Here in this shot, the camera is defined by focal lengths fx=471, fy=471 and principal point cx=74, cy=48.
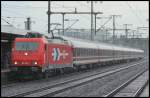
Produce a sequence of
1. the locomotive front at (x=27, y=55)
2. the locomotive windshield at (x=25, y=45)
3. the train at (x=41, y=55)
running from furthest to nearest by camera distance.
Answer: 1. the locomotive windshield at (x=25, y=45)
2. the train at (x=41, y=55)
3. the locomotive front at (x=27, y=55)

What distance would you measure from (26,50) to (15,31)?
1.48m

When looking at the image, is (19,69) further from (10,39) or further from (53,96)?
(53,96)

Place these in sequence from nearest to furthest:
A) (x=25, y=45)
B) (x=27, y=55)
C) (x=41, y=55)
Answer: (x=41, y=55) < (x=27, y=55) < (x=25, y=45)

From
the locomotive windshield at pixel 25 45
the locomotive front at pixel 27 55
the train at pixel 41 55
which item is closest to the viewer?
the locomotive front at pixel 27 55

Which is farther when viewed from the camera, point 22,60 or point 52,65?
point 52,65

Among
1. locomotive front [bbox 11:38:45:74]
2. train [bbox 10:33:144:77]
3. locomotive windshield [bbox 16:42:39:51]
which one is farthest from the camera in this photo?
locomotive windshield [bbox 16:42:39:51]

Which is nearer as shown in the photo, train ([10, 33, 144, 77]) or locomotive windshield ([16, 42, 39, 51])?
train ([10, 33, 144, 77])

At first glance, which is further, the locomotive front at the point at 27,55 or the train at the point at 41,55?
the train at the point at 41,55

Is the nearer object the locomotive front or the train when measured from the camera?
the locomotive front

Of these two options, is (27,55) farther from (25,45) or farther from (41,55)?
(41,55)

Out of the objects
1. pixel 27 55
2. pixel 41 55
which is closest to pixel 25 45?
pixel 27 55

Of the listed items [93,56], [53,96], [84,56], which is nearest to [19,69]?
[53,96]

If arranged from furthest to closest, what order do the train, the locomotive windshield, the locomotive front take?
the locomotive windshield → the train → the locomotive front

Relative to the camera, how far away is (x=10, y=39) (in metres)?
32.6
